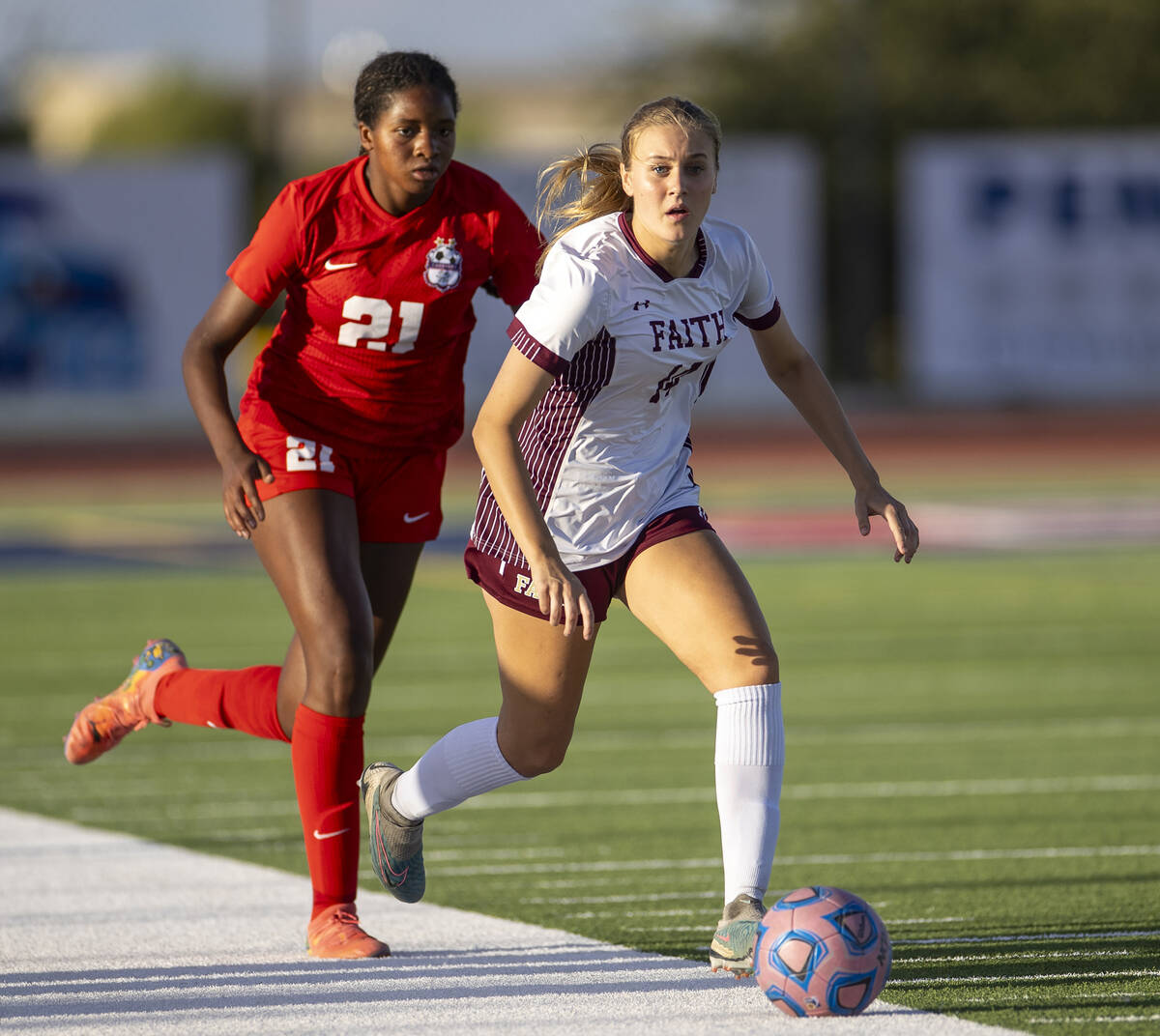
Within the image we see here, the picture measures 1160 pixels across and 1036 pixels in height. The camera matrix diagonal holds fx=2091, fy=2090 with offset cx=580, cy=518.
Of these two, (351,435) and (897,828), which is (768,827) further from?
(897,828)

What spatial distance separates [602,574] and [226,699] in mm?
1391

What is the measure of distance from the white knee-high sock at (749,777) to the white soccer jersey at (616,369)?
0.48 metres

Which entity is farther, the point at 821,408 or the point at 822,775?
the point at 822,775

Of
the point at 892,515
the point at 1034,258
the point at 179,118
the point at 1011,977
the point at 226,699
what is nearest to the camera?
the point at 1011,977

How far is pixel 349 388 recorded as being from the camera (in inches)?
213

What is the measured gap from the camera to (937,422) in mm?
36406

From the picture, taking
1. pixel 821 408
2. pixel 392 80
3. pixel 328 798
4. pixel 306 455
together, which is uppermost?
pixel 392 80

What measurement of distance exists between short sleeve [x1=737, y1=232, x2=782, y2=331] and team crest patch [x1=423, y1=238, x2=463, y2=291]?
0.74 metres

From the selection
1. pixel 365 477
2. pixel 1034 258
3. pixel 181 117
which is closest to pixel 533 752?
pixel 365 477

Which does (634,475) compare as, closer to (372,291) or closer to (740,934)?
(372,291)

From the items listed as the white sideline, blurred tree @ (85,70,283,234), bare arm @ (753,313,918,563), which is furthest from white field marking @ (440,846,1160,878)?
blurred tree @ (85,70,283,234)

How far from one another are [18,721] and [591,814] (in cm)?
364

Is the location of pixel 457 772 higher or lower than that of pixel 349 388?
lower

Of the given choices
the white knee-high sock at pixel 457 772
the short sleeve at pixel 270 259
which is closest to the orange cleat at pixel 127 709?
the white knee-high sock at pixel 457 772
